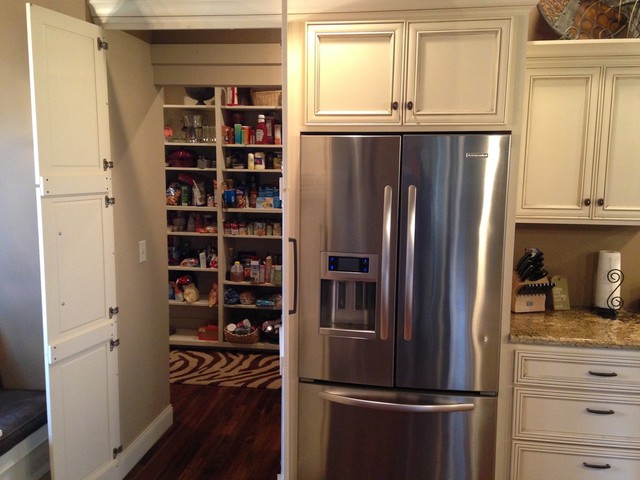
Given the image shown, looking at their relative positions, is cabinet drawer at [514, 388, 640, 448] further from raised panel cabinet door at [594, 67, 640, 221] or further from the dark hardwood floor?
the dark hardwood floor

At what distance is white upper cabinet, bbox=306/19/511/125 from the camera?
6.63ft

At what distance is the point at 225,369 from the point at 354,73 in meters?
2.84

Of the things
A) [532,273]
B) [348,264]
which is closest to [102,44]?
[348,264]

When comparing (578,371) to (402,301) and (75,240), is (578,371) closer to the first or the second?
(402,301)

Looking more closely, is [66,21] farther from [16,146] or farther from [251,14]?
[251,14]

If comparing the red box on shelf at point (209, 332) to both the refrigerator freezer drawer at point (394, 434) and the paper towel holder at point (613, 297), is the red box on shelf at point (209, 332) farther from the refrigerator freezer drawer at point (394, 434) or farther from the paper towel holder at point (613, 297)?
the paper towel holder at point (613, 297)

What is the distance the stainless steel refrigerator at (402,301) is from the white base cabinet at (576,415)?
0.53 feet

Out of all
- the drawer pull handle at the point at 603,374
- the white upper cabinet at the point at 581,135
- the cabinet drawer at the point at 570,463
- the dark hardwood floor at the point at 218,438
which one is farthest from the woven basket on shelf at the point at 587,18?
the dark hardwood floor at the point at 218,438

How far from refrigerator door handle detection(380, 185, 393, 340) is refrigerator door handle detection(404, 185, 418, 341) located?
0.08 meters

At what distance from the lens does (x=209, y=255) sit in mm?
4539

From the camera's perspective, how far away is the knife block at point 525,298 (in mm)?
2467

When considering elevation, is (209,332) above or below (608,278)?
below

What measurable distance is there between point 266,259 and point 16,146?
2.45m

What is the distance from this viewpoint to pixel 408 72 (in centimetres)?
206
